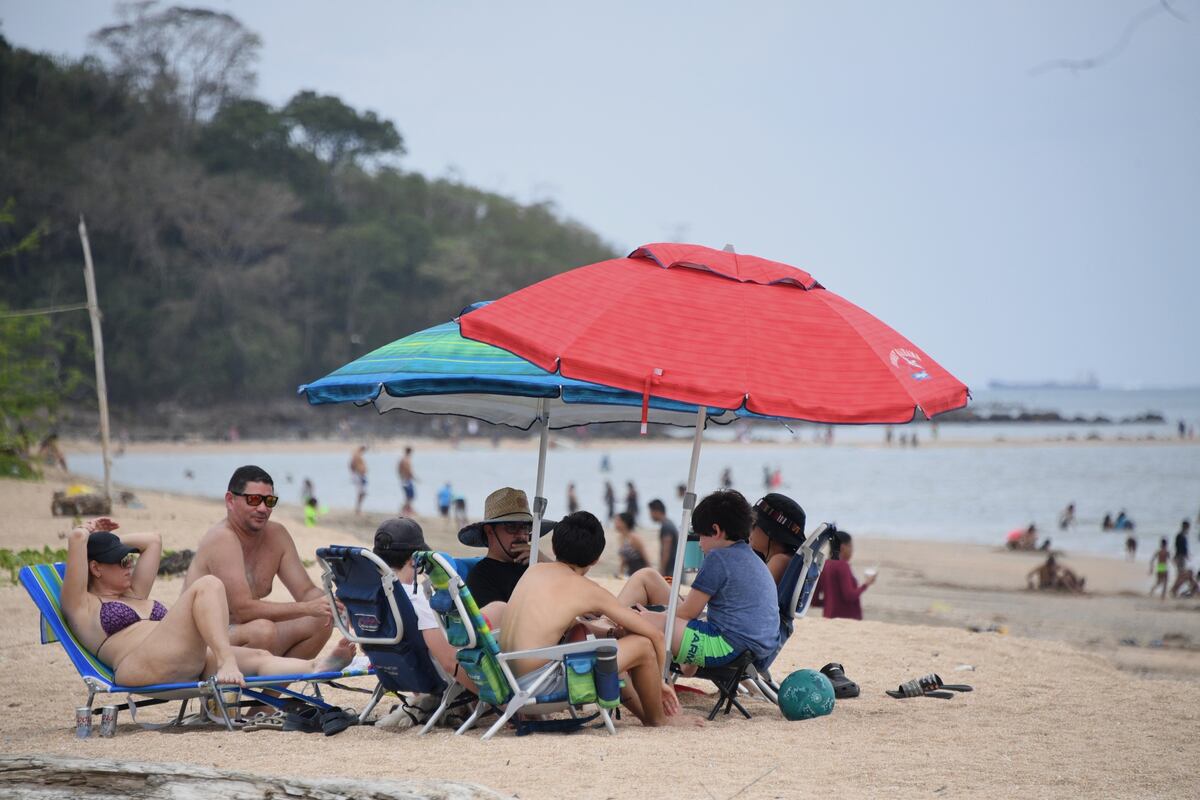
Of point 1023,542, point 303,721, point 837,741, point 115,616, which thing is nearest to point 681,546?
point 837,741

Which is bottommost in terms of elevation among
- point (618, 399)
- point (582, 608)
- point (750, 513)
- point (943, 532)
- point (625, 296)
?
point (943, 532)

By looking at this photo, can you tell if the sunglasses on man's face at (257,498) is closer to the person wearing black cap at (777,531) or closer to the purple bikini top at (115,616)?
the purple bikini top at (115,616)

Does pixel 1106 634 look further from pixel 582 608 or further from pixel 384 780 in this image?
Result: pixel 384 780

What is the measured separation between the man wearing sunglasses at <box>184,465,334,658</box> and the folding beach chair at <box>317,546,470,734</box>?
44 centimetres

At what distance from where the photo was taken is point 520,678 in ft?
15.3

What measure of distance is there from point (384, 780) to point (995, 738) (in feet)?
8.95

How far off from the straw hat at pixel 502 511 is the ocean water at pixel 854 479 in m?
22.1

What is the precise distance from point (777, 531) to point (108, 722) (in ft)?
9.73

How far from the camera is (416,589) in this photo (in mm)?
4996

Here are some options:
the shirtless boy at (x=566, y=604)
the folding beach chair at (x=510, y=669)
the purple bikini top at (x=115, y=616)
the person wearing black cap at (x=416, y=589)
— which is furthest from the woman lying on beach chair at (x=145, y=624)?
the shirtless boy at (x=566, y=604)

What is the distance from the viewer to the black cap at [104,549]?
504 centimetres

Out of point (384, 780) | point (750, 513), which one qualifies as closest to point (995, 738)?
point (750, 513)

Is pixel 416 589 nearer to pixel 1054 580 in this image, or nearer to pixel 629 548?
pixel 629 548

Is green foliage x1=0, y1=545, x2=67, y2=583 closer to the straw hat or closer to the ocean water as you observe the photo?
the straw hat
